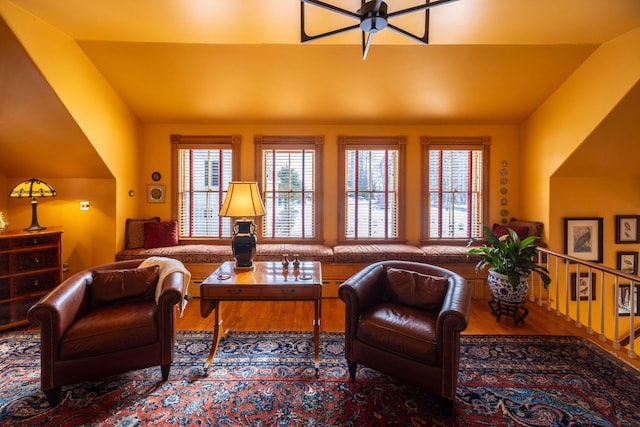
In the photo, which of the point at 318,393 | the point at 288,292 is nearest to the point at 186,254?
the point at 288,292

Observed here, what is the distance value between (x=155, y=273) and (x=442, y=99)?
13.1ft

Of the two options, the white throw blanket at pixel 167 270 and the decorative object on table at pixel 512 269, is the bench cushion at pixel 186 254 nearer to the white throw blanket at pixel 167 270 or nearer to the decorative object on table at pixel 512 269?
the white throw blanket at pixel 167 270

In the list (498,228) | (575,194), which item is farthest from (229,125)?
(575,194)

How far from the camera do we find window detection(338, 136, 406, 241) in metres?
4.57

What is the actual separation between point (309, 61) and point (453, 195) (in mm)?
2946

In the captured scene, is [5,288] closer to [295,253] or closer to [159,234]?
[159,234]

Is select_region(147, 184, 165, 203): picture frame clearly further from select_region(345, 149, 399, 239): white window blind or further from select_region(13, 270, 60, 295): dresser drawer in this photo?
select_region(345, 149, 399, 239): white window blind

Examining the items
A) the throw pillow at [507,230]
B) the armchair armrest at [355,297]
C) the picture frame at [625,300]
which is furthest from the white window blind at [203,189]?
the picture frame at [625,300]

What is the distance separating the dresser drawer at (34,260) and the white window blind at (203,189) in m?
1.54

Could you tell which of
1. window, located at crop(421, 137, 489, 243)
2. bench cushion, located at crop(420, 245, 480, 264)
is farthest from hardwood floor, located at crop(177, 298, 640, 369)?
window, located at crop(421, 137, 489, 243)

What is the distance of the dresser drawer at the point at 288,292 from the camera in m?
2.40

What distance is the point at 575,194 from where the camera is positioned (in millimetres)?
3947

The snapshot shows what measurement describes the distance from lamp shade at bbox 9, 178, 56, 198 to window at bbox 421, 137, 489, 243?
4954mm

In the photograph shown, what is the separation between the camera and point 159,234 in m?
4.27
